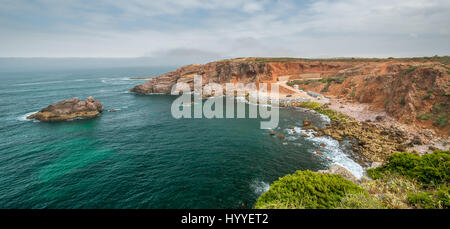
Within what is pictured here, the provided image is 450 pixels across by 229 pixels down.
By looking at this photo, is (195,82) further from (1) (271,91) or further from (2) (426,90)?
(2) (426,90)

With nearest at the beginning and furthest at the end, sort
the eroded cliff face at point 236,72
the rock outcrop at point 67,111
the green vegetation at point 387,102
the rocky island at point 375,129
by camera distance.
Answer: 1. the rocky island at point 375,129
2. the green vegetation at point 387,102
3. the rock outcrop at point 67,111
4. the eroded cliff face at point 236,72

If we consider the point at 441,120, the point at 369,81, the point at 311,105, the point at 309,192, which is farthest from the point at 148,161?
the point at 369,81

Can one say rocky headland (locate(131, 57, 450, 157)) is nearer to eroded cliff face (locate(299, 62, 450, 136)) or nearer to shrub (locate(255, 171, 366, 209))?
eroded cliff face (locate(299, 62, 450, 136))

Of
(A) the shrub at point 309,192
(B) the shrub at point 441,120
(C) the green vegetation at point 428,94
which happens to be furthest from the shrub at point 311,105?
(A) the shrub at point 309,192

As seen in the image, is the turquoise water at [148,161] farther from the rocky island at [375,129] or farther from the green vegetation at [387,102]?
the green vegetation at [387,102]

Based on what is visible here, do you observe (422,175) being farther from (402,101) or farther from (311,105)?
(311,105)

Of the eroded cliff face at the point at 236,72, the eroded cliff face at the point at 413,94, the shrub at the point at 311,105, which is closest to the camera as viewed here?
the eroded cliff face at the point at 413,94

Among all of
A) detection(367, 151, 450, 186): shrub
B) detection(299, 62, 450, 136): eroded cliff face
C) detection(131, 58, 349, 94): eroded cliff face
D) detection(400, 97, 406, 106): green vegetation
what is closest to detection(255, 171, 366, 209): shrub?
detection(367, 151, 450, 186): shrub
